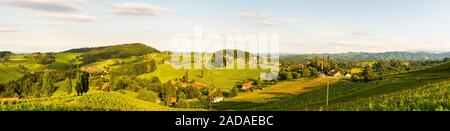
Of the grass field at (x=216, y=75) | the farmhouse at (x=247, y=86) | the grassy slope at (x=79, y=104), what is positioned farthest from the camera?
the grass field at (x=216, y=75)

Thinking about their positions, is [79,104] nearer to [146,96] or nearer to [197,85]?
[146,96]

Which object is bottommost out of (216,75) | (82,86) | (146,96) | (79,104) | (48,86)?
(48,86)

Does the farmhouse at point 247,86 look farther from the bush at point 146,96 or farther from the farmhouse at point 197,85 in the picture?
the bush at point 146,96

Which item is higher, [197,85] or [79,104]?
[79,104]

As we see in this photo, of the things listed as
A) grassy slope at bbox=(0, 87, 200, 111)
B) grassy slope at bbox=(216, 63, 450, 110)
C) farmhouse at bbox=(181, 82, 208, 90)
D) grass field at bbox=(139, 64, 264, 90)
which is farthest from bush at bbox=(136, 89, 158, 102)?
grassy slope at bbox=(0, 87, 200, 111)

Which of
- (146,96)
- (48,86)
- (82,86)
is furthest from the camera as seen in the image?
(48,86)

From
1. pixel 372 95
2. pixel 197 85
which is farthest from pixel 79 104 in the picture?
pixel 197 85

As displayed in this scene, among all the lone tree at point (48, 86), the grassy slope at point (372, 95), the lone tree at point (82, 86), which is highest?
the grassy slope at point (372, 95)

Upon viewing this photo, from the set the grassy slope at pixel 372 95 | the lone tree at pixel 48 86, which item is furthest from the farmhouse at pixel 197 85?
the lone tree at pixel 48 86
